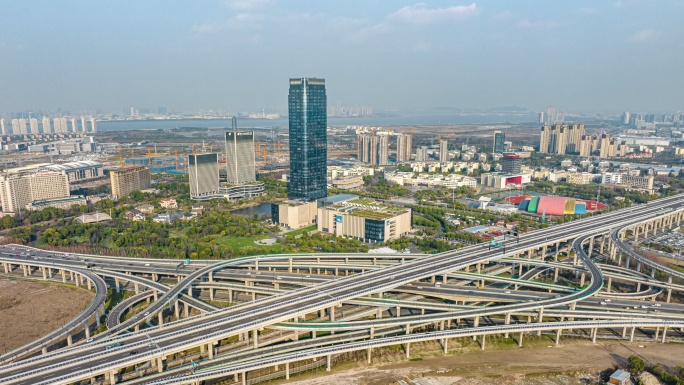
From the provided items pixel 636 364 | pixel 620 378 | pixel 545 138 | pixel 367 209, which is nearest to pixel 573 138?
pixel 545 138

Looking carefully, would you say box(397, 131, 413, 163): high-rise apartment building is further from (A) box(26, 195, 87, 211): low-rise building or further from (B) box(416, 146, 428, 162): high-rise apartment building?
(A) box(26, 195, 87, 211): low-rise building

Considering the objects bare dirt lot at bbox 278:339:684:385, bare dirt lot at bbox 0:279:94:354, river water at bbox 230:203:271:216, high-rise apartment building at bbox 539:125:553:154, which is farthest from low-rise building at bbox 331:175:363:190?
high-rise apartment building at bbox 539:125:553:154

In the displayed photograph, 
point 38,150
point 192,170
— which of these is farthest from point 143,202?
point 38,150

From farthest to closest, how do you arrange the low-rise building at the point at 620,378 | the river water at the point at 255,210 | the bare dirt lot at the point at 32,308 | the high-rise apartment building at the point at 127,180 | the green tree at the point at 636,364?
the high-rise apartment building at the point at 127,180 < the river water at the point at 255,210 < the bare dirt lot at the point at 32,308 < the green tree at the point at 636,364 < the low-rise building at the point at 620,378

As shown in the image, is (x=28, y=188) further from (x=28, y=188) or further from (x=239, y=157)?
(x=239, y=157)

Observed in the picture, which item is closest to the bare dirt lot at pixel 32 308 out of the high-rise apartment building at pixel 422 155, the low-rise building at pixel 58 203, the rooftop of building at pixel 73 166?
the low-rise building at pixel 58 203

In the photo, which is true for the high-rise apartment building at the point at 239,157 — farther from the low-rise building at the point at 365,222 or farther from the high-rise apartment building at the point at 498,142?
the high-rise apartment building at the point at 498,142
